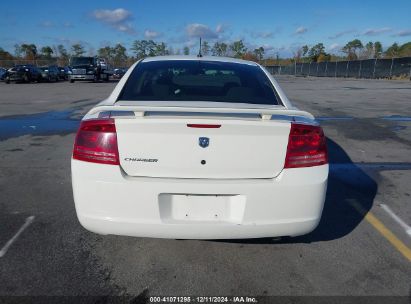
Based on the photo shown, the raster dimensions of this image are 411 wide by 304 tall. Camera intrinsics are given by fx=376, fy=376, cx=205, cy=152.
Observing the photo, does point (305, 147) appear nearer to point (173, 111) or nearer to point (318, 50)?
point (173, 111)

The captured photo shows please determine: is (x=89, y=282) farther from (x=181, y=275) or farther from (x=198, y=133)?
(x=198, y=133)

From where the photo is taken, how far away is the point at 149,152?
2580 mm

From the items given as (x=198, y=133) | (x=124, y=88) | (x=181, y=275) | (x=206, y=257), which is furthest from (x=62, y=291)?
(x=124, y=88)

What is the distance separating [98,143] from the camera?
104 inches

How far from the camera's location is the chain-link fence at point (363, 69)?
39.4 meters

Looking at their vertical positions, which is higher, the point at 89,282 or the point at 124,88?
the point at 124,88

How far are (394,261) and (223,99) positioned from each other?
6.52 feet

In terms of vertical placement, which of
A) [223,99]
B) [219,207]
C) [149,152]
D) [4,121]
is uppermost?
[223,99]

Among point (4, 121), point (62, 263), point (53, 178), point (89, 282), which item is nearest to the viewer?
point (89, 282)

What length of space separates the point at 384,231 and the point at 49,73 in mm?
36776

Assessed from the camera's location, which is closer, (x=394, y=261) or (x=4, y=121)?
(x=394, y=261)

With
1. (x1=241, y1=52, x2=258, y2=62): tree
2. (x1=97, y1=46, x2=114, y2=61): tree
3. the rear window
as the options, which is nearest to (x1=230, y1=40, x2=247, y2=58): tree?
(x1=241, y1=52, x2=258, y2=62): tree

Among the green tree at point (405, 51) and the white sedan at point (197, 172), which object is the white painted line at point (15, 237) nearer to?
the white sedan at point (197, 172)

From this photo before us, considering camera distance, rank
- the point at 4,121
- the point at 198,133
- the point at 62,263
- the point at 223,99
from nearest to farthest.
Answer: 1. the point at 198,133
2. the point at 62,263
3. the point at 223,99
4. the point at 4,121
